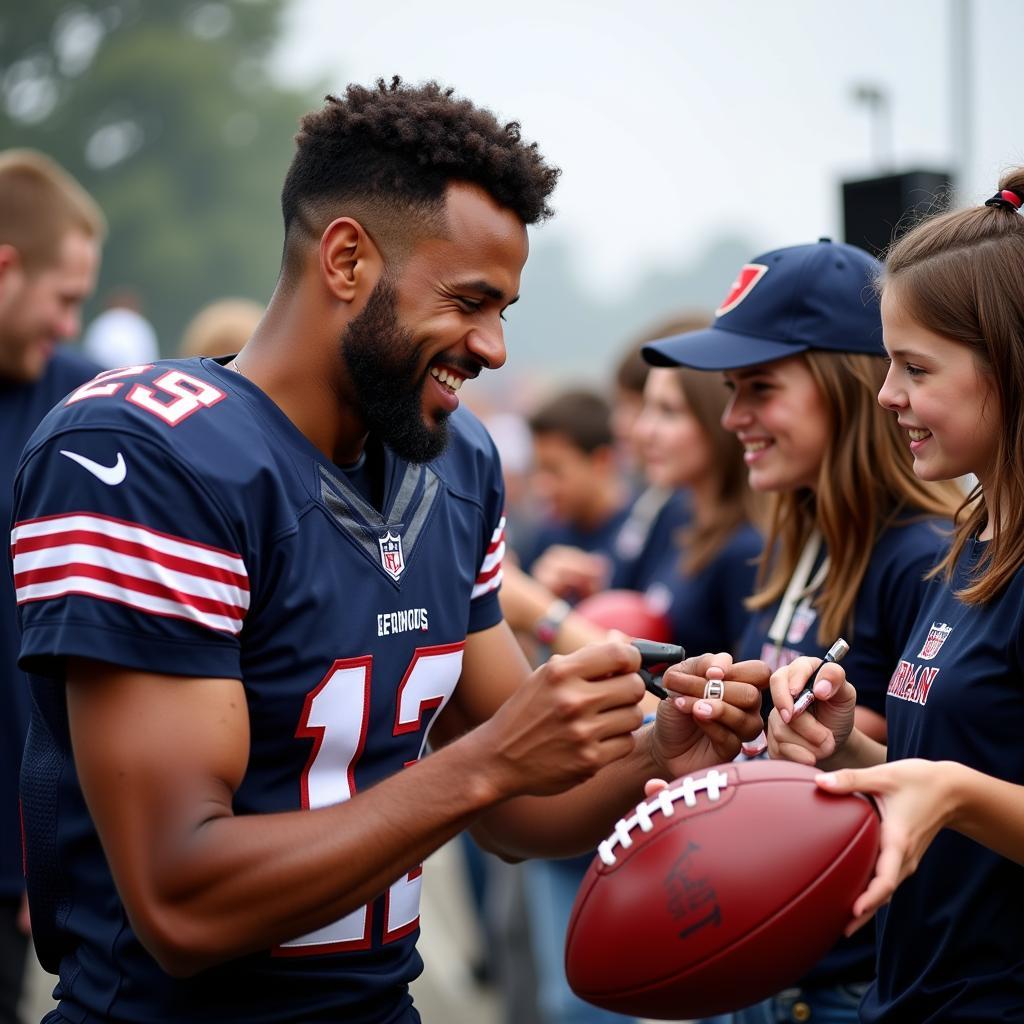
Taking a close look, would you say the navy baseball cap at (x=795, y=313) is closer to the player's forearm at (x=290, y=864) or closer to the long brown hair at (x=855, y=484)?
the long brown hair at (x=855, y=484)

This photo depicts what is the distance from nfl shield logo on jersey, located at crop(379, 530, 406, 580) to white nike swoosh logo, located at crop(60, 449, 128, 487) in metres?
0.52

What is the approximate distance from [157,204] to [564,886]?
97.5 ft

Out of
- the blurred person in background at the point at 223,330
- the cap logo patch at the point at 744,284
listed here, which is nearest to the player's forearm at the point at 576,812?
the cap logo patch at the point at 744,284

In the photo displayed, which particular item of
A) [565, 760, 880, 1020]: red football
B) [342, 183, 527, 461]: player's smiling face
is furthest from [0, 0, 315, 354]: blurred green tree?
[565, 760, 880, 1020]: red football

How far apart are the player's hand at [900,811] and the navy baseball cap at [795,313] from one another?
1.30 meters

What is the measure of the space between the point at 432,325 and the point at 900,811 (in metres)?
1.19

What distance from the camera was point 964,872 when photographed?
2.42m

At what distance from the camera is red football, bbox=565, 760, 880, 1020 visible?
2186 mm

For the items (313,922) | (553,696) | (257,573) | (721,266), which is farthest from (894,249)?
(721,266)

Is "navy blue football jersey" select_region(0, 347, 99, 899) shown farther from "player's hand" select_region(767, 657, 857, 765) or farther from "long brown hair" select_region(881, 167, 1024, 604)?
"long brown hair" select_region(881, 167, 1024, 604)

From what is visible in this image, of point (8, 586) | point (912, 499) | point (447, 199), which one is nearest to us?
point (447, 199)

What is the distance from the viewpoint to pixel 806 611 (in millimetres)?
3219

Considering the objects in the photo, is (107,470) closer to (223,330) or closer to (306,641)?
(306,641)

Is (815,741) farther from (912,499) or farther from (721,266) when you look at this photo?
(721,266)
